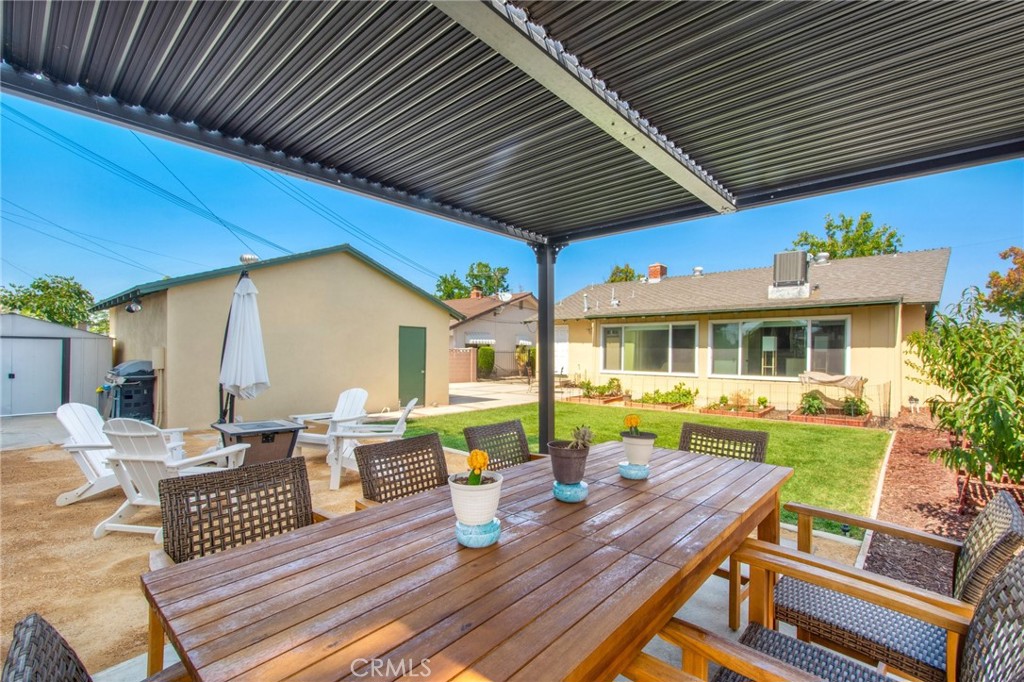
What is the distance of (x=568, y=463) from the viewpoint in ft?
6.37

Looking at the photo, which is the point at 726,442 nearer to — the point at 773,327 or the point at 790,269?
the point at 773,327

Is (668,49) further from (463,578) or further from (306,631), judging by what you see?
(306,631)

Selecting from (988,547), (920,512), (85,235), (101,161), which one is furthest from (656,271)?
(85,235)

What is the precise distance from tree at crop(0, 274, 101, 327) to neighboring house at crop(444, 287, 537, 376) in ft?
60.0

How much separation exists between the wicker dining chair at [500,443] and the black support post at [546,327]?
1.75 meters

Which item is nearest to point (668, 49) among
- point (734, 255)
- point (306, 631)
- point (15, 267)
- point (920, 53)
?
point (920, 53)

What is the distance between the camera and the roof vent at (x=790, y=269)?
1013 cm

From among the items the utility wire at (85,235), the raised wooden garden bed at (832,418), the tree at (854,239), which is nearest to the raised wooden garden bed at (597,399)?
the raised wooden garden bed at (832,418)

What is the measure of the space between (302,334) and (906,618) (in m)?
10.3

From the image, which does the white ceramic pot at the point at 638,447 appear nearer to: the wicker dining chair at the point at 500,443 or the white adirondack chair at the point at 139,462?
the wicker dining chair at the point at 500,443

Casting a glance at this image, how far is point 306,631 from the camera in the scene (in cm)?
103

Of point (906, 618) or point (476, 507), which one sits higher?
point (476, 507)

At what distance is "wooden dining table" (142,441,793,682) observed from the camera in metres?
0.94

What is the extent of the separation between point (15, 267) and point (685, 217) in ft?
93.5
